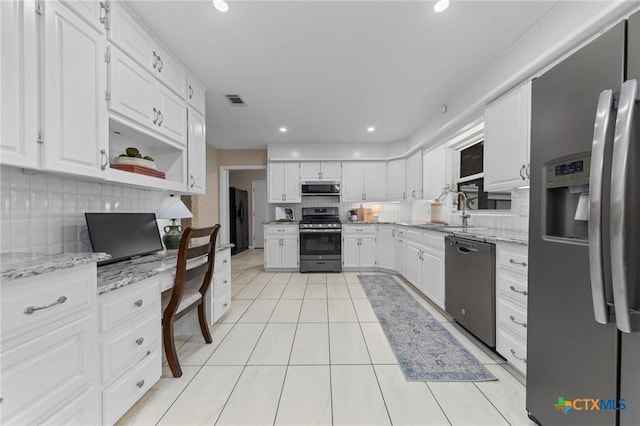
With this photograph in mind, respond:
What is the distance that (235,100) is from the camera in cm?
314

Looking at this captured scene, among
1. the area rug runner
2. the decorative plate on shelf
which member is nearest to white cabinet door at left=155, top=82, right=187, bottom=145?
the decorative plate on shelf

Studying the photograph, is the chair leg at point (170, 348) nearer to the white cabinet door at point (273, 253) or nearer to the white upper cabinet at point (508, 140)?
the white upper cabinet at point (508, 140)

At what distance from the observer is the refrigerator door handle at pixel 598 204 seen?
0.82m

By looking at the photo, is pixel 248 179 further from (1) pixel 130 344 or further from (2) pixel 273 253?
(1) pixel 130 344

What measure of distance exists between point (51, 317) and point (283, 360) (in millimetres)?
1402

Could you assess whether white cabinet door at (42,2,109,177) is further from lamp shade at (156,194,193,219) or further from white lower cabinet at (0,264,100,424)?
lamp shade at (156,194,193,219)

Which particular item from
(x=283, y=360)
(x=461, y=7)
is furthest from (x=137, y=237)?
(x=461, y=7)

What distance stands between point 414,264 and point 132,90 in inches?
141

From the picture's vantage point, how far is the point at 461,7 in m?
1.71

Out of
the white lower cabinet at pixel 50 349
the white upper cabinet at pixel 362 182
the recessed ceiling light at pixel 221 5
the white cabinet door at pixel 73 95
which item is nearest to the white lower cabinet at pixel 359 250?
the white upper cabinet at pixel 362 182

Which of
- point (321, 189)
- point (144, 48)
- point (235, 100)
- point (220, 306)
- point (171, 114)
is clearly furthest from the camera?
point (321, 189)

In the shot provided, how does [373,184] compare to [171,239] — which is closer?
[171,239]

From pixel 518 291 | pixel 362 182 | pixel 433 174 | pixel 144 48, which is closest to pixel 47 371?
pixel 144 48

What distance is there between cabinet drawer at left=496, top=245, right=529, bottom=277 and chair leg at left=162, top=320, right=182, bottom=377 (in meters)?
2.34
